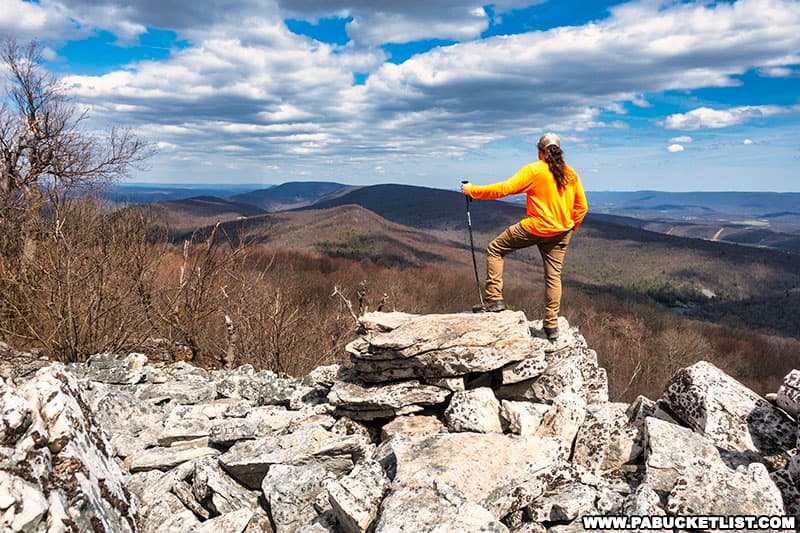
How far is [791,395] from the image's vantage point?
5531mm

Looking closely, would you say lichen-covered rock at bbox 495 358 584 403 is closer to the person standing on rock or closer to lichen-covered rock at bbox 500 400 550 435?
lichen-covered rock at bbox 500 400 550 435

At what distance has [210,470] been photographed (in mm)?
5508

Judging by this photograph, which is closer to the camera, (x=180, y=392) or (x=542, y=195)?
(x=542, y=195)

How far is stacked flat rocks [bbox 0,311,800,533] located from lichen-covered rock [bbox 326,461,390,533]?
18 millimetres

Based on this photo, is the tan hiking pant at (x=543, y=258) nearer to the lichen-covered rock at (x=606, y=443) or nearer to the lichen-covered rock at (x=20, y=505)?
the lichen-covered rock at (x=606, y=443)

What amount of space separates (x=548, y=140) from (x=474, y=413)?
436 centimetres

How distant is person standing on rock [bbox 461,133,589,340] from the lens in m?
7.61

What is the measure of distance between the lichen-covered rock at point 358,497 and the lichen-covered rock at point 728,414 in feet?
13.5

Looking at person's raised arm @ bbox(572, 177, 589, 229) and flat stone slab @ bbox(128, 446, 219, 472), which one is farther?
person's raised arm @ bbox(572, 177, 589, 229)

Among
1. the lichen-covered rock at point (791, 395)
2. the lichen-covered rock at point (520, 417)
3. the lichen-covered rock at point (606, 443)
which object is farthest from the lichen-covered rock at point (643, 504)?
the lichen-covered rock at point (791, 395)

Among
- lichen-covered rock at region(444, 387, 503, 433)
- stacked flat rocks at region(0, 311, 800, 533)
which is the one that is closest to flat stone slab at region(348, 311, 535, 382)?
stacked flat rocks at region(0, 311, 800, 533)

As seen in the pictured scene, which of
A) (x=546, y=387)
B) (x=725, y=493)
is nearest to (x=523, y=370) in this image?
(x=546, y=387)

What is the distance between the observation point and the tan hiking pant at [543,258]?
26.2ft

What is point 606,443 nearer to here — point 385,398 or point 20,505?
point 385,398
